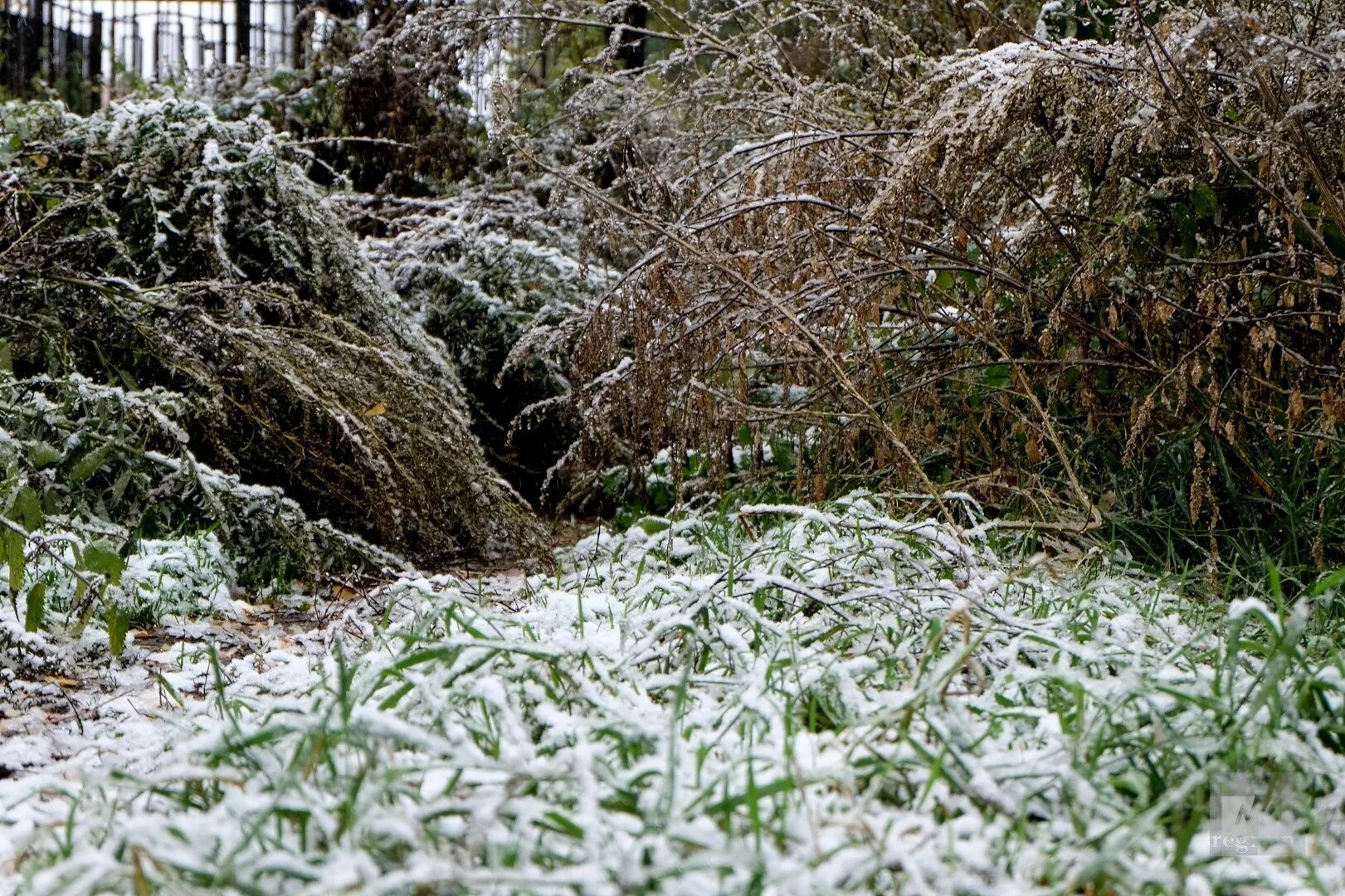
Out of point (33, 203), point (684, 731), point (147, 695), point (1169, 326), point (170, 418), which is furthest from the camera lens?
point (33, 203)

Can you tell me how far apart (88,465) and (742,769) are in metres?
2.22

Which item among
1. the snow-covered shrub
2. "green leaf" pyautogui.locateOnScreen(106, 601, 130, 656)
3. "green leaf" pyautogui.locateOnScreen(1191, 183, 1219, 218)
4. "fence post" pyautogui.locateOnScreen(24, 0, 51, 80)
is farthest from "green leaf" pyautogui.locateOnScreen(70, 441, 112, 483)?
"fence post" pyautogui.locateOnScreen(24, 0, 51, 80)

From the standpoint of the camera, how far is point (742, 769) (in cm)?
171

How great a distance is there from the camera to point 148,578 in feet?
10.6

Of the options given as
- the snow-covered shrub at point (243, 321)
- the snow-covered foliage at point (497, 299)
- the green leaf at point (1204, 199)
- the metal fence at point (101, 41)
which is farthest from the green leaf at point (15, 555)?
the metal fence at point (101, 41)

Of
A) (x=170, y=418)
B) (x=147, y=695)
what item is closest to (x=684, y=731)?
(x=147, y=695)

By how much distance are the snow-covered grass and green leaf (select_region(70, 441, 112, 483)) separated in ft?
3.85

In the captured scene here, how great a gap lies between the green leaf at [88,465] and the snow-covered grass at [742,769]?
117 cm

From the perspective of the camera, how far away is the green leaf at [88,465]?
3.25 metres

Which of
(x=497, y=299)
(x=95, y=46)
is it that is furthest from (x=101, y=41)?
(x=497, y=299)

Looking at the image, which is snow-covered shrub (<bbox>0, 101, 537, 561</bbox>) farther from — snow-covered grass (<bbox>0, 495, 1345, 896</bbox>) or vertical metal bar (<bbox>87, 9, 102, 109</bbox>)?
vertical metal bar (<bbox>87, 9, 102, 109</bbox>)

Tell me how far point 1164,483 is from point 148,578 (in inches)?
101

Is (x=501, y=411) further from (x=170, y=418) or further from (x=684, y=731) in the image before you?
(x=684, y=731)

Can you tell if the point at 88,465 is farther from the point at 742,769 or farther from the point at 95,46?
the point at 95,46
